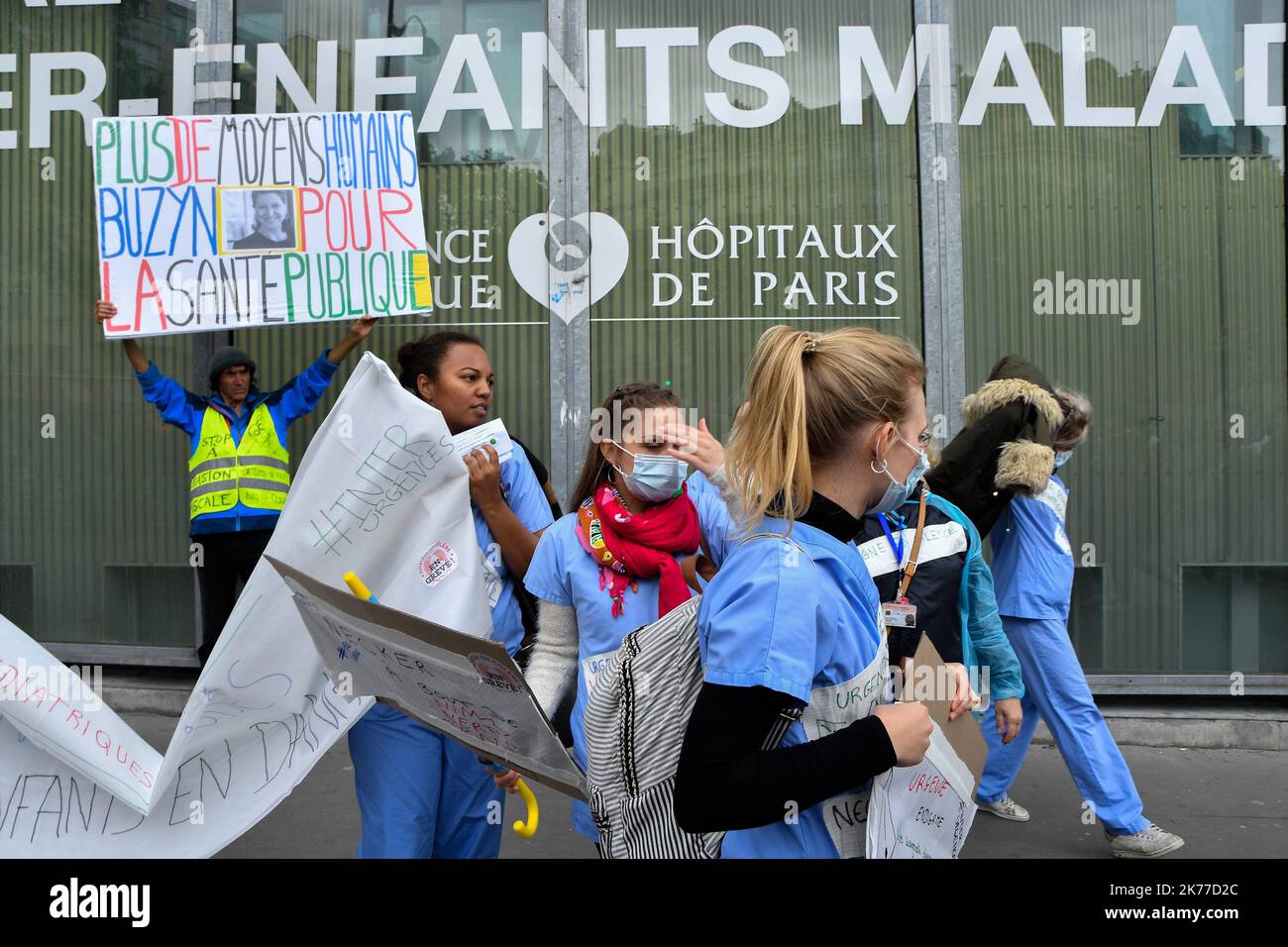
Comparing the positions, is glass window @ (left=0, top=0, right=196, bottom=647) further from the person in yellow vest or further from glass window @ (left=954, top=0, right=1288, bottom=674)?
glass window @ (left=954, top=0, right=1288, bottom=674)

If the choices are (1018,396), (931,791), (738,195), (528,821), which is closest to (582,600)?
(528,821)

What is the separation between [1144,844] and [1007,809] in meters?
0.66

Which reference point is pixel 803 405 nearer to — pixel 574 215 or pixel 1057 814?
pixel 1057 814

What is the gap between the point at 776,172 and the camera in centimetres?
656

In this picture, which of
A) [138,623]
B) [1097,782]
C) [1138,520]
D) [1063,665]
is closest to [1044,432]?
[1063,665]

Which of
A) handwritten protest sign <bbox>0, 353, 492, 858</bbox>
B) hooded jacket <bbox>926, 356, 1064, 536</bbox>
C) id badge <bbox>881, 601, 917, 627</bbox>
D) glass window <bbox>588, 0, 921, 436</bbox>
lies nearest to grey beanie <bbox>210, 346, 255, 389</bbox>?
glass window <bbox>588, 0, 921, 436</bbox>

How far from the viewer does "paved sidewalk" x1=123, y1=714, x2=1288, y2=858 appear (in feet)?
14.9

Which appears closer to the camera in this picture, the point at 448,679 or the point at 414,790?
the point at 448,679

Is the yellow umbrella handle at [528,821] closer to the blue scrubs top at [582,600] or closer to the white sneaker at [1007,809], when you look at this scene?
the blue scrubs top at [582,600]

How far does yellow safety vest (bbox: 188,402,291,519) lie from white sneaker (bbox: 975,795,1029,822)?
3704 millimetres

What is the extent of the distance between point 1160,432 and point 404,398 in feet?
16.4

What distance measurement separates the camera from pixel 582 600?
2.97m

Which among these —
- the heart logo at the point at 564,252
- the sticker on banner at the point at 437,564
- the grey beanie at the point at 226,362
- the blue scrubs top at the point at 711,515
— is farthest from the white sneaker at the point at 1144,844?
the grey beanie at the point at 226,362

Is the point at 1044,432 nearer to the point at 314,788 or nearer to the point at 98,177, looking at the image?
the point at 314,788
